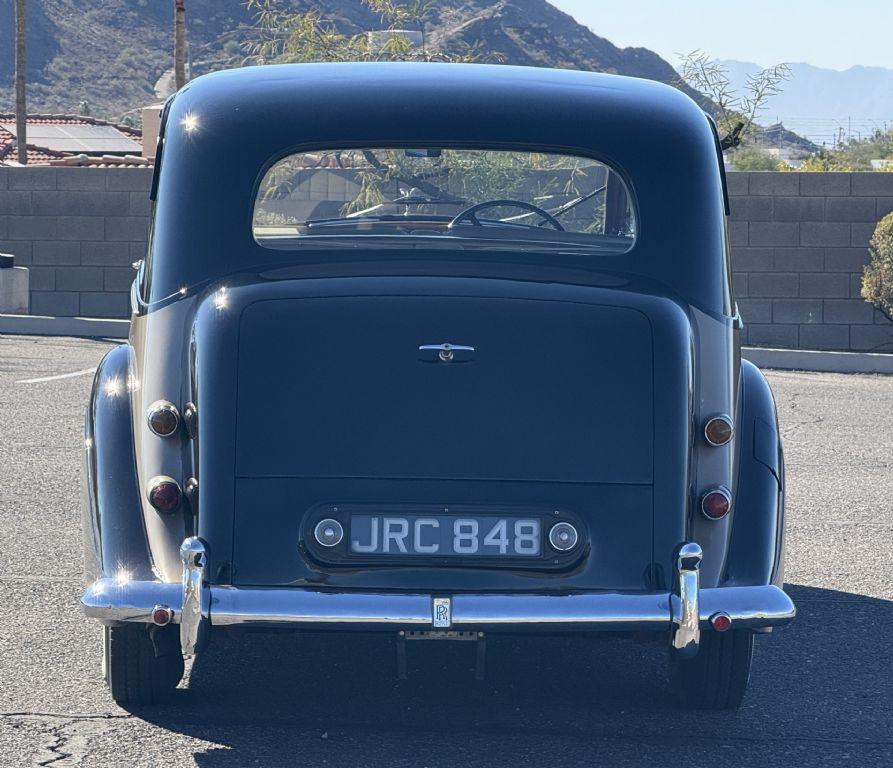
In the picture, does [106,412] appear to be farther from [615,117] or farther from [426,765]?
[615,117]

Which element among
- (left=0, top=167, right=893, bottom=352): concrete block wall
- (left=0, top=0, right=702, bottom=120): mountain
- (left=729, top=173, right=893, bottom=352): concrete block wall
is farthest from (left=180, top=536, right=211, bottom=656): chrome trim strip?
(left=0, top=0, right=702, bottom=120): mountain

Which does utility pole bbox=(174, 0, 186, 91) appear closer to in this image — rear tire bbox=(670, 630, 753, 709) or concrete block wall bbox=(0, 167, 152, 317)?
concrete block wall bbox=(0, 167, 152, 317)

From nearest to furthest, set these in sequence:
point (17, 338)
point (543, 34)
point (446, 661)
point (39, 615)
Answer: point (446, 661) → point (39, 615) → point (17, 338) → point (543, 34)

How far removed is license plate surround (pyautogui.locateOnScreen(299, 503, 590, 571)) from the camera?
4.16m

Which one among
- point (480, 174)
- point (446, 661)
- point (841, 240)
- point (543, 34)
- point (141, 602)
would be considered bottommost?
point (543, 34)

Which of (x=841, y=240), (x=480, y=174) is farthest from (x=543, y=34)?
(x=480, y=174)

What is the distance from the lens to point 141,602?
4.05 metres

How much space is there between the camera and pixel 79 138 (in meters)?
52.6

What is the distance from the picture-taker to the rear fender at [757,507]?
438 centimetres

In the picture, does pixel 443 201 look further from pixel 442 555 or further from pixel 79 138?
pixel 79 138

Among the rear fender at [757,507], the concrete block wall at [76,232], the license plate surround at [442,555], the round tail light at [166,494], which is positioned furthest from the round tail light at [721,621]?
the concrete block wall at [76,232]

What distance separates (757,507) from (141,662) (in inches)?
73.3

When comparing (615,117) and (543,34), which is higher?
(615,117)

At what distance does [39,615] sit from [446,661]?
61.0 inches
